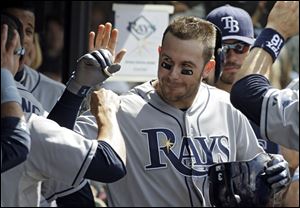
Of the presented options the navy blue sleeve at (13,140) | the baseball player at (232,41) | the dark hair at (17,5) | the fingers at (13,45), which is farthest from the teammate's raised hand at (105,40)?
the dark hair at (17,5)

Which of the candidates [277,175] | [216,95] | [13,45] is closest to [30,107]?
[216,95]

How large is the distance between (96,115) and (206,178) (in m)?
0.57

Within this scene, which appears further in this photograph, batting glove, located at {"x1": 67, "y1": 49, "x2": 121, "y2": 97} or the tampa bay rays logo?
the tampa bay rays logo

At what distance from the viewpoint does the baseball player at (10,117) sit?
2.69 meters

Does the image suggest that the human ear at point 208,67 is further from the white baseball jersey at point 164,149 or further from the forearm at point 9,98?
the forearm at point 9,98

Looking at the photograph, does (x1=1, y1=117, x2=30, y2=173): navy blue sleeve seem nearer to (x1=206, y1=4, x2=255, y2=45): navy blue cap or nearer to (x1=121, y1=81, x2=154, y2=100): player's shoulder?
(x1=121, y1=81, x2=154, y2=100): player's shoulder

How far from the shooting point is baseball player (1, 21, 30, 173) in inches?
106

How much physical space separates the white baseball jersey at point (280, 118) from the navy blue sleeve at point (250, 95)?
0.02 metres

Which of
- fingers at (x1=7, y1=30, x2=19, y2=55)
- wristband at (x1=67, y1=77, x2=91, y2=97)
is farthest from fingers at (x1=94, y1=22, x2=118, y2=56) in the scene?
fingers at (x1=7, y1=30, x2=19, y2=55)

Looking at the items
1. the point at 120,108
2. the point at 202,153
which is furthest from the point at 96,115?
the point at 202,153

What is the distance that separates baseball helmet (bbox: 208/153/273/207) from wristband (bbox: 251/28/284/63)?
512 mm

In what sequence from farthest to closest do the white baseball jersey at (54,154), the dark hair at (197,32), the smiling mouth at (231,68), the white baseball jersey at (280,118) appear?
the smiling mouth at (231,68)
the dark hair at (197,32)
the white baseball jersey at (54,154)
the white baseball jersey at (280,118)

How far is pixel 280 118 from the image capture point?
280 centimetres

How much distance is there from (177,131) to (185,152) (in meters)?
0.09
